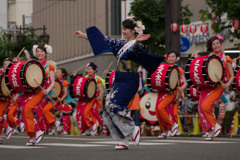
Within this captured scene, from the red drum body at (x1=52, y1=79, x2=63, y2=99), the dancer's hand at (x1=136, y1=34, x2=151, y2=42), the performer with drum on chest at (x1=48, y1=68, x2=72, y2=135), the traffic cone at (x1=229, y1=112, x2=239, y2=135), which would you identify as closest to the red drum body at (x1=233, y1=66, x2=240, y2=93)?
the traffic cone at (x1=229, y1=112, x2=239, y2=135)

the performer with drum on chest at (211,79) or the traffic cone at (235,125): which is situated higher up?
the performer with drum on chest at (211,79)

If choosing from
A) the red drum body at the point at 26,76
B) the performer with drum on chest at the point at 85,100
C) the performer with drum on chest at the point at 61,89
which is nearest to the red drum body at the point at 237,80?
the red drum body at the point at 26,76

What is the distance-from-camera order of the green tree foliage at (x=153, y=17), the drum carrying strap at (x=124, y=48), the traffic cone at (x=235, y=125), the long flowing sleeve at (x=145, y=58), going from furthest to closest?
the green tree foliage at (x=153, y=17) → the traffic cone at (x=235, y=125) → the drum carrying strap at (x=124, y=48) → the long flowing sleeve at (x=145, y=58)

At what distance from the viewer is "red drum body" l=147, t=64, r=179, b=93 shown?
14352 mm

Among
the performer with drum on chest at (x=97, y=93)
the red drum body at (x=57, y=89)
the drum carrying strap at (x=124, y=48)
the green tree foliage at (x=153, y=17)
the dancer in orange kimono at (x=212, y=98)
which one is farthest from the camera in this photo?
the green tree foliage at (x=153, y=17)

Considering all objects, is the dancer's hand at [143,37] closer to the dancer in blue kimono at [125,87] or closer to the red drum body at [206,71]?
the dancer in blue kimono at [125,87]

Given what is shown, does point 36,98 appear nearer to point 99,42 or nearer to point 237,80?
point 99,42

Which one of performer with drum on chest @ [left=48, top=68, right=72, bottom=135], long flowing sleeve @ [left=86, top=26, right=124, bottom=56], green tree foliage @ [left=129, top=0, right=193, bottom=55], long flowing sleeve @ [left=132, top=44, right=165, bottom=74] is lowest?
performer with drum on chest @ [left=48, top=68, right=72, bottom=135]

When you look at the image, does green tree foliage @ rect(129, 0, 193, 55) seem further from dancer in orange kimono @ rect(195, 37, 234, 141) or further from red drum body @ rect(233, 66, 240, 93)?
dancer in orange kimono @ rect(195, 37, 234, 141)

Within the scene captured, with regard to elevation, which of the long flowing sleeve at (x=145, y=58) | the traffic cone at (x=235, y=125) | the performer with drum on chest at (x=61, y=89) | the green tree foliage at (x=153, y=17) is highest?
the green tree foliage at (x=153, y=17)

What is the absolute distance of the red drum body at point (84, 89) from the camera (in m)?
19.0

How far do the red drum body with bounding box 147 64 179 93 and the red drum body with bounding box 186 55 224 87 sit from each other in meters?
1.26

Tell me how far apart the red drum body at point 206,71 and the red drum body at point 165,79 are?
1.26m

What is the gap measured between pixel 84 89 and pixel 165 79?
4.99m
